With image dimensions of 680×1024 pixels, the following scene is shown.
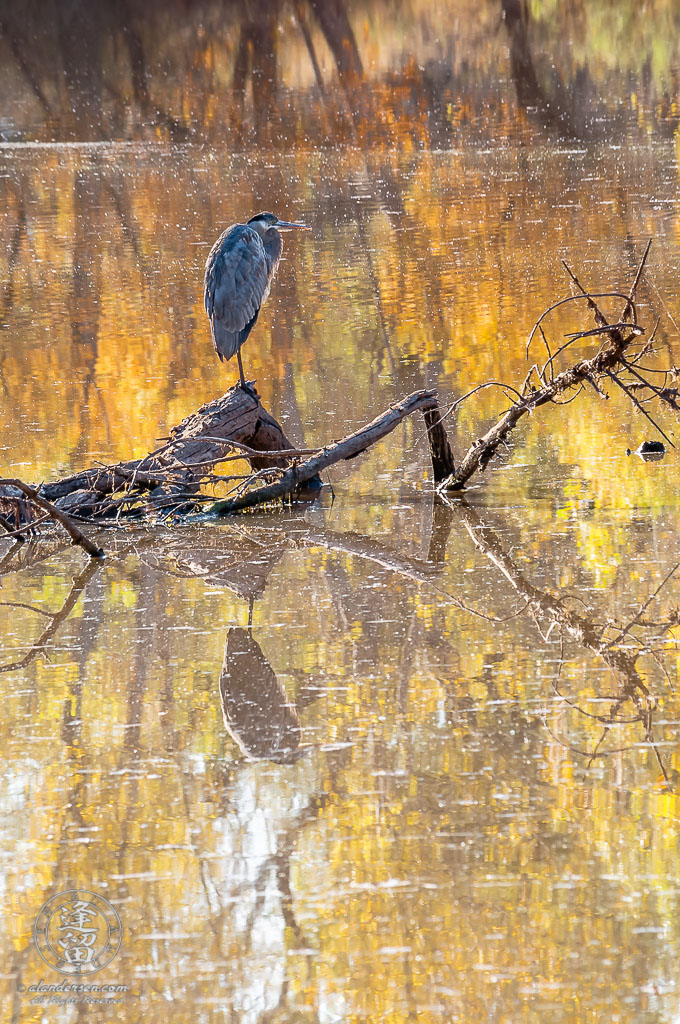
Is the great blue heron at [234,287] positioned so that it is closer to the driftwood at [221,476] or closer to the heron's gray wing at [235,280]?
the heron's gray wing at [235,280]

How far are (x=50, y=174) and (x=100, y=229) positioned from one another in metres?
5.02

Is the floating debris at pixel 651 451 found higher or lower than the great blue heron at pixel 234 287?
lower

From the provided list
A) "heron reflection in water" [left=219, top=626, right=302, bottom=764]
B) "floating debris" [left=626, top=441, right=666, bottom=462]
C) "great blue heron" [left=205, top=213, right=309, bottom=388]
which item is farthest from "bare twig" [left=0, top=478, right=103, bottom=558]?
"floating debris" [left=626, top=441, right=666, bottom=462]

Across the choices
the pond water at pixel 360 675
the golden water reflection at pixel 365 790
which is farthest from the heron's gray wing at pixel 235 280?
the golden water reflection at pixel 365 790

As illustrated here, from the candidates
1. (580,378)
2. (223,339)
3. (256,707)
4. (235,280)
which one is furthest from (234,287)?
(256,707)

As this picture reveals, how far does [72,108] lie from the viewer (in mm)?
28875

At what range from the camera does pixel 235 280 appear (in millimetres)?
7531

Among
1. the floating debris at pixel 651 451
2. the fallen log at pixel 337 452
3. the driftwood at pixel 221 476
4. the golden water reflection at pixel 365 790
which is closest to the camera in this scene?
the golden water reflection at pixel 365 790

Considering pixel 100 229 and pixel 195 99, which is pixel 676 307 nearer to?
pixel 100 229

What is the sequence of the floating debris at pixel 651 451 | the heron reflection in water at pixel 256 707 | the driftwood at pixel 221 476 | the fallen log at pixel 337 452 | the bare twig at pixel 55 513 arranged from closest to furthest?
the heron reflection in water at pixel 256 707 → the bare twig at pixel 55 513 → the driftwood at pixel 221 476 → the fallen log at pixel 337 452 → the floating debris at pixel 651 451

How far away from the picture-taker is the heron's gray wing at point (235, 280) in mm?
7492
